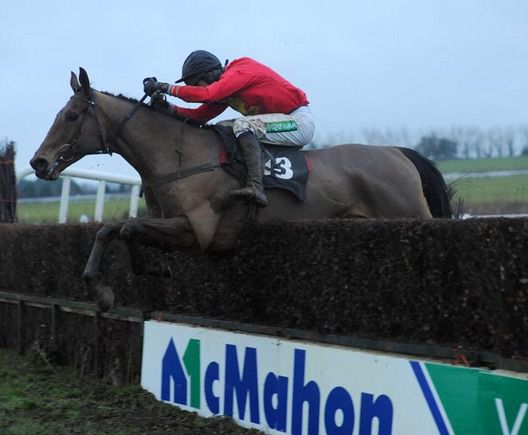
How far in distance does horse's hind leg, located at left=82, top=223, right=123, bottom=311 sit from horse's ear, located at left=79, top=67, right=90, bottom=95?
119 cm

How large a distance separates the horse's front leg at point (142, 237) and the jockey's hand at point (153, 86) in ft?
3.61

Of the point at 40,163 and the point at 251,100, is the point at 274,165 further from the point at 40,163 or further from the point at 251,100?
the point at 40,163

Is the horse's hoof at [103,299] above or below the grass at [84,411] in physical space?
above

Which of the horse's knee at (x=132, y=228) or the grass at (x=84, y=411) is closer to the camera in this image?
the grass at (x=84, y=411)

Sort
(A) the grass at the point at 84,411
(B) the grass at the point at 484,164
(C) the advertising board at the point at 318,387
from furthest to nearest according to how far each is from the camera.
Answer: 1. (B) the grass at the point at 484,164
2. (A) the grass at the point at 84,411
3. (C) the advertising board at the point at 318,387

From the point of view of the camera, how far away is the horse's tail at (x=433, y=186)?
26.0 ft

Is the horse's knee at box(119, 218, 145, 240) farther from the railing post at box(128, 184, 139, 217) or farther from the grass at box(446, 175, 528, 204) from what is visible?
the grass at box(446, 175, 528, 204)

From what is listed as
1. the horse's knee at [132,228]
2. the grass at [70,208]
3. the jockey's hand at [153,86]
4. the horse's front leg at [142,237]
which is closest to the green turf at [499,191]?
the grass at [70,208]

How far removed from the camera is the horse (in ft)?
22.6

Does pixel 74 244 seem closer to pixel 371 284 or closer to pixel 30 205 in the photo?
pixel 371 284

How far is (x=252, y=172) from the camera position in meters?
6.80

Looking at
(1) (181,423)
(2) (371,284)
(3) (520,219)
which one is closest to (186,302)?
(1) (181,423)

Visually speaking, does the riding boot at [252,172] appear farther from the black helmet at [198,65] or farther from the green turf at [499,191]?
the green turf at [499,191]

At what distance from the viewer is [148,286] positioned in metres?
7.86
